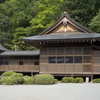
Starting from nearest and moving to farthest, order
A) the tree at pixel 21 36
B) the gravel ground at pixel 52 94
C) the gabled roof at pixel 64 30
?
1. the gravel ground at pixel 52 94
2. the gabled roof at pixel 64 30
3. the tree at pixel 21 36

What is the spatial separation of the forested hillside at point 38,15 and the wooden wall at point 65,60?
11.4m

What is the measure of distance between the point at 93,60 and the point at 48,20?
22993mm

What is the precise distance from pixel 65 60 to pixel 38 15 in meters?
23.4

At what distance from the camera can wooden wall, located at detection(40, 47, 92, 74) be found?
20.9m

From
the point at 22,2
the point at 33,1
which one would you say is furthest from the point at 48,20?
the point at 33,1

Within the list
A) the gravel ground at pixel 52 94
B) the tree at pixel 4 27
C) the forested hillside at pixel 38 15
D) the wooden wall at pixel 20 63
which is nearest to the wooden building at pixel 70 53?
the wooden wall at pixel 20 63

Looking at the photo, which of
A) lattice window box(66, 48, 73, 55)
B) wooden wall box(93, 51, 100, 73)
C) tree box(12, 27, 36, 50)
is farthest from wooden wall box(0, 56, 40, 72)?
tree box(12, 27, 36, 50)

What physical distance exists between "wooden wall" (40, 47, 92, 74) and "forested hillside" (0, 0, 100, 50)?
1136cm

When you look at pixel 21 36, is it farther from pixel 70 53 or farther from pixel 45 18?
pixel 70 53

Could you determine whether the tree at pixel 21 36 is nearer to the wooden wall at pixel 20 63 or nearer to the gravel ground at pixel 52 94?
the wooden wall at pixel 20 63

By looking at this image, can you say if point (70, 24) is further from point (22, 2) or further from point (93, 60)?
point (22, 2)

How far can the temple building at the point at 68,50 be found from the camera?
20719mm

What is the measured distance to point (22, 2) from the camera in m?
49.2

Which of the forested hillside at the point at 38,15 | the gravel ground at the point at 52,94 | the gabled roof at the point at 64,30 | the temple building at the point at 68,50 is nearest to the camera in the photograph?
Answer: the gravel ground at the point at 52,94
